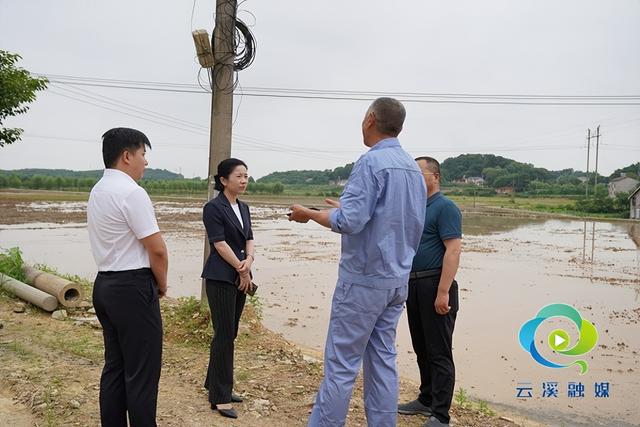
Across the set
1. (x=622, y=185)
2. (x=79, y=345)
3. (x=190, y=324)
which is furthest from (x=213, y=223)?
(x=622, y=185)

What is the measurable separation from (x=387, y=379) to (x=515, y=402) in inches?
97.2

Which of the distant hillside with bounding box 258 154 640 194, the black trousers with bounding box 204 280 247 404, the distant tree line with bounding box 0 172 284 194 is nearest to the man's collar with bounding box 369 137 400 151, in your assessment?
the black trousers with bounding box 204 280 247 404

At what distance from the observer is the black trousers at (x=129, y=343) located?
2279 millimetres

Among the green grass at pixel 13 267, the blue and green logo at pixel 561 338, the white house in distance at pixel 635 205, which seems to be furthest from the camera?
the white house in distance at pixel 635 205

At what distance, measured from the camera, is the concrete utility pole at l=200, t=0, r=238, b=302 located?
15.3 ft

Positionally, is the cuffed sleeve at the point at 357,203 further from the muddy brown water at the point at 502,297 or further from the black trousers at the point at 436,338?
the muddy brown water at the point at 502,297

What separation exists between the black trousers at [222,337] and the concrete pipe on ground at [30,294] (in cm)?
346

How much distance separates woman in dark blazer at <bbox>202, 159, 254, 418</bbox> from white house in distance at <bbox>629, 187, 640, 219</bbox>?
4397 cm

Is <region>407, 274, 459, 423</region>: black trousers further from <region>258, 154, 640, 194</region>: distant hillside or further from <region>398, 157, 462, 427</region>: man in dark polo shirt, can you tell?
<region>258, 154, 640, 194</region>: distant hillside

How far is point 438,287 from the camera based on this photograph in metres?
3.09

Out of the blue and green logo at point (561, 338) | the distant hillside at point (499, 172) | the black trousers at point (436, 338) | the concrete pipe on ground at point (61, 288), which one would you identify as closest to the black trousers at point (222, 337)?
the black trousers at point (436, 338)

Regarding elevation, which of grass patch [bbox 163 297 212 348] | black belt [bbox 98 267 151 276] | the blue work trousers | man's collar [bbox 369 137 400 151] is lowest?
grass patch [bbox 163 297 212 348]

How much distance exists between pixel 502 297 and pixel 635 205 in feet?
123

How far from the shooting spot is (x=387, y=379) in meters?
2.52
